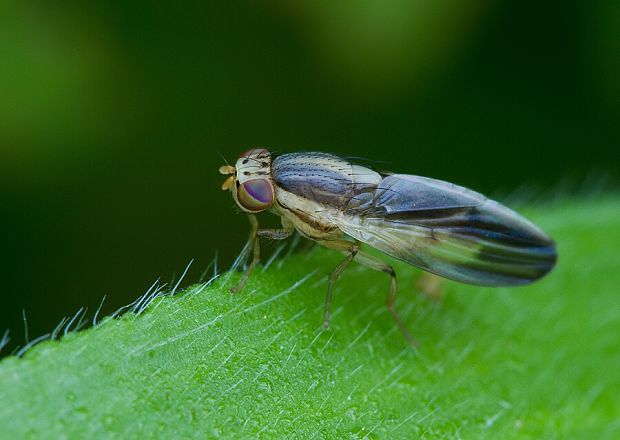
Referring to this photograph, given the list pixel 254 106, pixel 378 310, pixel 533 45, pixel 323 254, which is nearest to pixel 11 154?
pixel 254 106

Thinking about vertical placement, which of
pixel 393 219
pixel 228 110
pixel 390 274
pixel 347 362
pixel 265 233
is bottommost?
pixel 347 362

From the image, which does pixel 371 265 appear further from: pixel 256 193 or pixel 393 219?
pixel 256 193

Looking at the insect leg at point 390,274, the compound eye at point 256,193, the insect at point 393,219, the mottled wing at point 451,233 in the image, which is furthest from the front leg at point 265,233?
the insect leg at point 390,274

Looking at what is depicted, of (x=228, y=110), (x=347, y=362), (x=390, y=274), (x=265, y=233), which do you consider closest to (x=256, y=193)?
(x=265, y=233)

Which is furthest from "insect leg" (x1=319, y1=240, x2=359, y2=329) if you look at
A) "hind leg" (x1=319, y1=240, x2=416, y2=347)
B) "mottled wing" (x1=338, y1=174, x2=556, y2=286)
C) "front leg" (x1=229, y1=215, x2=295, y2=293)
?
"front leg" (x1=229, y1=215, x2=295, y2=293)

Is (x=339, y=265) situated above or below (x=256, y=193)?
below

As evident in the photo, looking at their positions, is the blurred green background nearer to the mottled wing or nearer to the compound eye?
the compound eye

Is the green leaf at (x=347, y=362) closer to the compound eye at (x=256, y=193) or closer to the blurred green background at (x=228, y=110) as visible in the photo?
the compound eye at (x=256, y=193)

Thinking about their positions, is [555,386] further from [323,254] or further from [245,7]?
[245,7]
